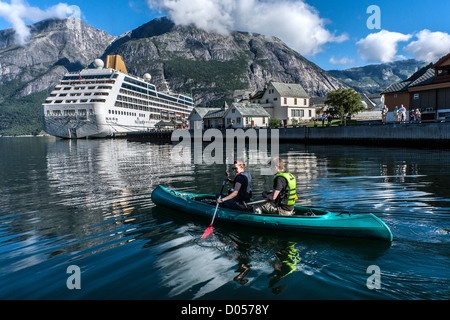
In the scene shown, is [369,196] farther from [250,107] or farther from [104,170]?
[250,107]

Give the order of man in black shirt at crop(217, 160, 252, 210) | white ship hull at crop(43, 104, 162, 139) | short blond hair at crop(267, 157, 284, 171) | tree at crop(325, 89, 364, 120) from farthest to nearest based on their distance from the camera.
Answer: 1. white ship hull at crop(43, 104, 162, 139)
2. tree at crop(325, 89, 364, 120)
3. man in black shirt at crop(217, 160, 252, 210)
4. short blond hair at crop(267, 157, 284, 171)

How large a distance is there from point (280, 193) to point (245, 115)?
183ft

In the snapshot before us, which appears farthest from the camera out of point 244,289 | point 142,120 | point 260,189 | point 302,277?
point 142,120

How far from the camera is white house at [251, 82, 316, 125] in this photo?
68.2 meters

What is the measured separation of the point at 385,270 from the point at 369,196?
6702mm

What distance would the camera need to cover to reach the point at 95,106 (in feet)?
258

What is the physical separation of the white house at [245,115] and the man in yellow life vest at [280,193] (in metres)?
53.7

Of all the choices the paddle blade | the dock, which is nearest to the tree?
the dock

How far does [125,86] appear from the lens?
3659 inches

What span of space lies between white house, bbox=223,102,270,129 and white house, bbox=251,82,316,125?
157 inches

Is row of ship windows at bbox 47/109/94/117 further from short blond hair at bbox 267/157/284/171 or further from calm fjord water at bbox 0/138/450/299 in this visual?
short blond hair at bbox 267/157/284/171

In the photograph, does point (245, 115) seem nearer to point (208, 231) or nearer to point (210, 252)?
point (208, 231)

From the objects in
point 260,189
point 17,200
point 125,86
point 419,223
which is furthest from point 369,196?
point 125,86

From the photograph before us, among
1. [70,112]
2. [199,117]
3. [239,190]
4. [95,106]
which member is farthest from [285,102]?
[239,190]
